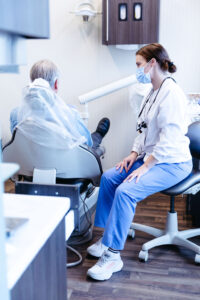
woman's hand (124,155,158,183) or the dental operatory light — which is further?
the dental operatory light

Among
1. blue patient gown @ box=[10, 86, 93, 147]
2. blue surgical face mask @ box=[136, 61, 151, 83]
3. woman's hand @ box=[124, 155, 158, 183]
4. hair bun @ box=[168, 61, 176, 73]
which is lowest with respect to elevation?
woman's hand @ box=[124, 155, 158, 183]

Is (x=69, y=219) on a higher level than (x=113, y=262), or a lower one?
higher

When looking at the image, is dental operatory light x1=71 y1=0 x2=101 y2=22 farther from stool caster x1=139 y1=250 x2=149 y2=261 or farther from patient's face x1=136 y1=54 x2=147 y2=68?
stool caster x1=139 y1=250 x2=149 y2=261

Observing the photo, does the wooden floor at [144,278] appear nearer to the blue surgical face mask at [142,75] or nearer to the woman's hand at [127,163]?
the woman's hand at [127,163]

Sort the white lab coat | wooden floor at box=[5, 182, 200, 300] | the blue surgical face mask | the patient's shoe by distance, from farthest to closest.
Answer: the patient's shoe
the blue surgical face mask
the white lab coat
wooden floor at box=[5, 182, 200, 300]

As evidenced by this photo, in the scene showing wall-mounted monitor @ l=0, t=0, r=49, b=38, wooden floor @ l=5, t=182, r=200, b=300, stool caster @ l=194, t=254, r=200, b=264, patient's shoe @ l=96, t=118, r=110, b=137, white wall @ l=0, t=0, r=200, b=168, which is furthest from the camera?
white wall @ l=0, t=0, r=200, b=168

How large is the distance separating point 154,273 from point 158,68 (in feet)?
3.65

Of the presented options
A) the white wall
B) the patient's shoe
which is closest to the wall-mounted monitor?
the patient's shoe

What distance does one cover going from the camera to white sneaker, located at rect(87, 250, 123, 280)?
1.83m

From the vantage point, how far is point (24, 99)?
1.85m

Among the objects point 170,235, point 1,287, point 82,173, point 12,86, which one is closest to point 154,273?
point 170,235

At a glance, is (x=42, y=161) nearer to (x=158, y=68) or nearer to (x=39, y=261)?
(x=158, y=68)

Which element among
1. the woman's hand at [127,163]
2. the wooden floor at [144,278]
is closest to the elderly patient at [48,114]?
the woman's hand at [127,163]

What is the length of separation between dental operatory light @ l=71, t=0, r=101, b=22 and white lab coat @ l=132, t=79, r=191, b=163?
139 cm
